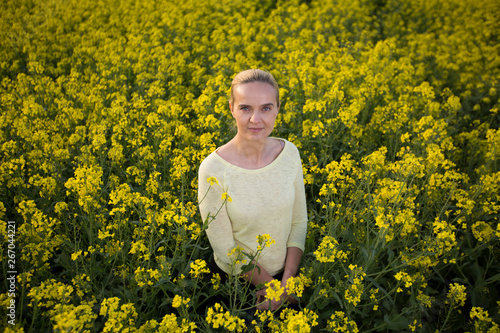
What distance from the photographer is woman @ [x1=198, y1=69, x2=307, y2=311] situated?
2.32 m

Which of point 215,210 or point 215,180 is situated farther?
point 215,210

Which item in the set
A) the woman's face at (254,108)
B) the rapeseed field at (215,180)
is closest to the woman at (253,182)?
the woman's face at (254,108)

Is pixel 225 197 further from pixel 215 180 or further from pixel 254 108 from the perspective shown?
pixel 254 108

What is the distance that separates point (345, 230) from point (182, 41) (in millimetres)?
6292

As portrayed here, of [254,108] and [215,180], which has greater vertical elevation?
[254,108]

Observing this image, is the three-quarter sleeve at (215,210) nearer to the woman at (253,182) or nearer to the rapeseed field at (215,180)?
the woman at (253,182)

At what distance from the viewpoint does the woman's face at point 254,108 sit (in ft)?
7.50

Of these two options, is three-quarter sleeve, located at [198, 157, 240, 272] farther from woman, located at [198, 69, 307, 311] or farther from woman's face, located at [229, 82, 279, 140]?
woman's face, located at [229, 82, 279, 140]

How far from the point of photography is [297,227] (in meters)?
2.78

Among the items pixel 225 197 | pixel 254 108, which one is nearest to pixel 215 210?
pixel 225 197

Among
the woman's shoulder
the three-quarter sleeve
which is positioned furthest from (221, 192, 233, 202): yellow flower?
the woman's shoulder

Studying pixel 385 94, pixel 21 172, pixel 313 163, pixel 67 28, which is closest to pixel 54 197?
pixel 21 172

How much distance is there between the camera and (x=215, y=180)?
227cm

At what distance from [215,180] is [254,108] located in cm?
51
